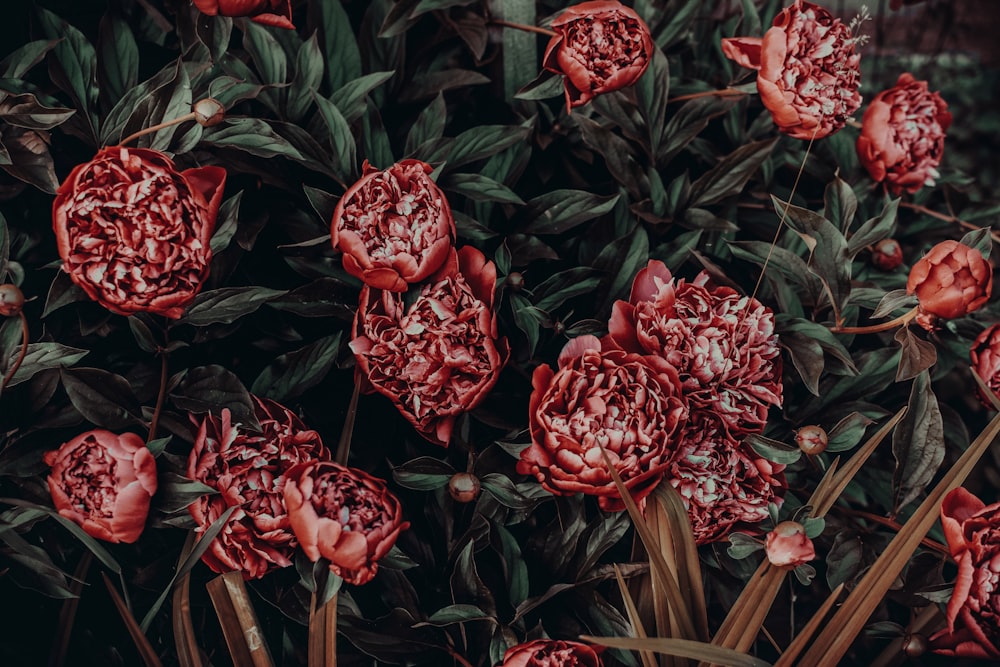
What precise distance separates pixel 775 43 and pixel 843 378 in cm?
32

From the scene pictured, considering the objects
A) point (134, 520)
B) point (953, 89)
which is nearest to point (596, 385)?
point (134, 520)

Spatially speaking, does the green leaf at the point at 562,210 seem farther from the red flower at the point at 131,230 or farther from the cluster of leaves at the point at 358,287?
the red flower at the point at 131,230

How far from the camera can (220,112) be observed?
55 centimetres

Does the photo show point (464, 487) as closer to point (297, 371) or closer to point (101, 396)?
point (297, 371)

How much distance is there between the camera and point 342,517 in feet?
1.76

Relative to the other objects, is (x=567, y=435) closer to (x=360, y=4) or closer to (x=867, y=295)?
(x=867, y=295)

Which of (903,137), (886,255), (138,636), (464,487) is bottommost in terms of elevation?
(138,636)

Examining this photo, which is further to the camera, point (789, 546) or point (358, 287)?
point (358, 287)

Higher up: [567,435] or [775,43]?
[775,43]

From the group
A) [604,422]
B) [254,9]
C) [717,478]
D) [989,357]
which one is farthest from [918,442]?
[254,9]

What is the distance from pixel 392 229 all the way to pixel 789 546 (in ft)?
1.20

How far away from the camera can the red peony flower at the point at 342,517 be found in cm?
52

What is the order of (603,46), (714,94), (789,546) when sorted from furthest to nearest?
(714,94), (603,46), (789,546)

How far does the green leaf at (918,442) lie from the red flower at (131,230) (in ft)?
1.96
